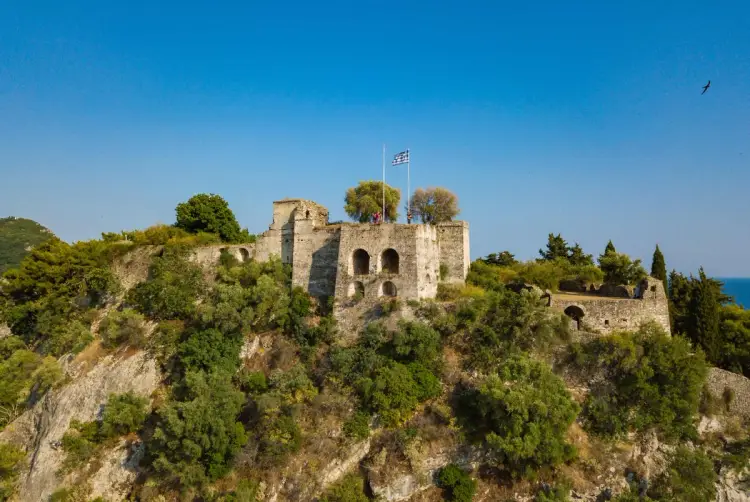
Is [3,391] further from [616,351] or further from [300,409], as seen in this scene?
[616,351]

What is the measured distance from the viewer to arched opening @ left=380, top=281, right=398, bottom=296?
80.5 feet

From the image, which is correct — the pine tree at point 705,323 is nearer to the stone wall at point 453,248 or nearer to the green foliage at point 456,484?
the stone wall at point 453,248

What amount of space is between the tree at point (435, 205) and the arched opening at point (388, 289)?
360 inches

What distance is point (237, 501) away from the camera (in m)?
18.2

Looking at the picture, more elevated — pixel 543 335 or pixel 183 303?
pixel 183 303

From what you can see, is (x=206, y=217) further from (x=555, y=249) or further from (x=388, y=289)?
(x=555, y=249)

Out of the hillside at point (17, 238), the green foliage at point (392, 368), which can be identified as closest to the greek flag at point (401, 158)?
the green foliage at point (392, 368)

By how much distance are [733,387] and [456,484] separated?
12.9m

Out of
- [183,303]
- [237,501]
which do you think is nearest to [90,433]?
[183,303]

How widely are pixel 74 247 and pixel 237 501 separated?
21.8 m

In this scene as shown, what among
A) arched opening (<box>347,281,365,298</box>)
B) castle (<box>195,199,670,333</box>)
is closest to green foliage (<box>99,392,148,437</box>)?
castle (<box>195,199,670,333</box>)

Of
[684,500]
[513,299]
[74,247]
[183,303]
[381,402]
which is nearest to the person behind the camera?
[684,500]

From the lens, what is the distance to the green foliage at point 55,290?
2884 cm

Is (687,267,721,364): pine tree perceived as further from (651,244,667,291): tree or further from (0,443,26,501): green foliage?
(0,443,26,501): green foliage
